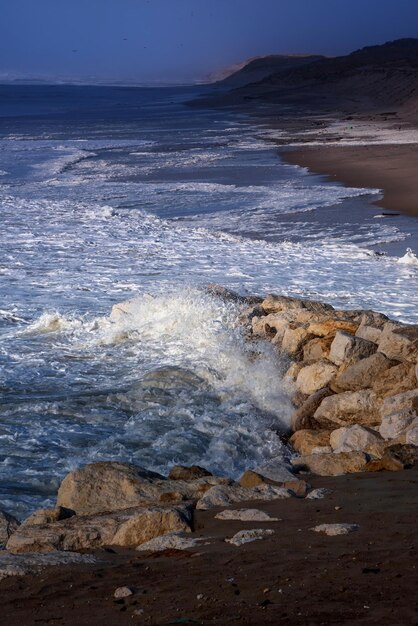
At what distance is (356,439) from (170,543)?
247 cm

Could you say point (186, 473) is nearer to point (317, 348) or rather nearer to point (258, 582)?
point (258, 582)

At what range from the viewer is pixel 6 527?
5488mm

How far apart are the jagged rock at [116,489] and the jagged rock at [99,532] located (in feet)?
1.69

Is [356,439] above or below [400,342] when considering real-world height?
below

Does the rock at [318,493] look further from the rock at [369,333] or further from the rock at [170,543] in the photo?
the rock at [369,333]

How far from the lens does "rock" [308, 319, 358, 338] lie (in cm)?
940

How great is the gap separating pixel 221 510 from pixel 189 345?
5.05m

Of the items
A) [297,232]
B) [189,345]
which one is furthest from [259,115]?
[189,345]

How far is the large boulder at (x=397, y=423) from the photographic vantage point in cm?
707

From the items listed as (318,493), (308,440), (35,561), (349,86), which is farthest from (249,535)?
(349,86)

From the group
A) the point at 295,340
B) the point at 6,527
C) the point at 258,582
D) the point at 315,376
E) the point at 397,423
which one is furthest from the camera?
the point at 295,340

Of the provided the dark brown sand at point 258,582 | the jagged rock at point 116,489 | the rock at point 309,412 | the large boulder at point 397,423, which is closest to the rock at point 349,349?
the rock at point 309,412

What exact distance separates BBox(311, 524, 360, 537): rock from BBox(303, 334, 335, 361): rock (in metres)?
4.21

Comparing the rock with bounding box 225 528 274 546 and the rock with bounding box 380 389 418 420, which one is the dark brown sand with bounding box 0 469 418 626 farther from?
the rock with bounding box 380 389 418 420
